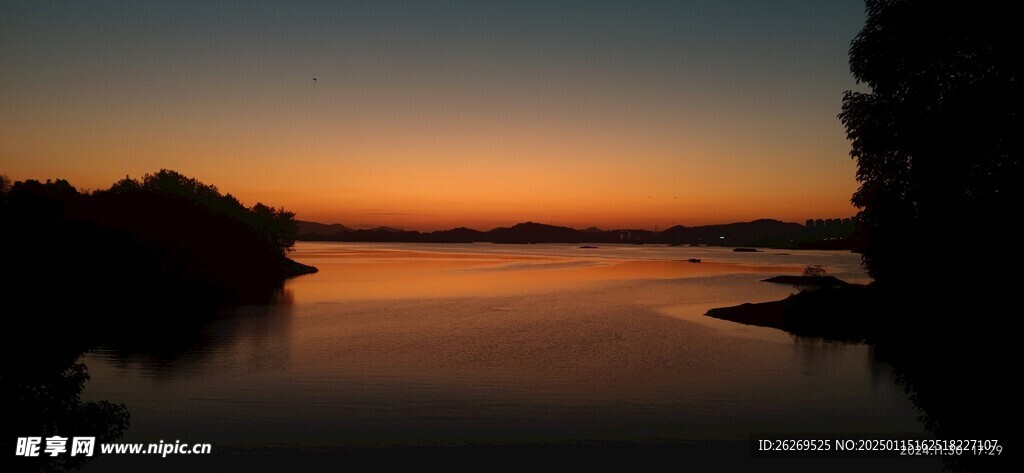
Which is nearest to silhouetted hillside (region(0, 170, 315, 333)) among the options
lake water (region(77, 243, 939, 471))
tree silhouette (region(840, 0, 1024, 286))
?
lake water (region(77, 243, 939, 471))

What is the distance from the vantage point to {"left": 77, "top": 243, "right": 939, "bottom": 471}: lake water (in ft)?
88.4

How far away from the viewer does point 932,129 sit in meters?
15.8

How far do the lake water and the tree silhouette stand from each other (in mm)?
6770

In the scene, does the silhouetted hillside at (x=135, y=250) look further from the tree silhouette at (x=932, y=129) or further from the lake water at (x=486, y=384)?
the tree silhouette at (x=932, y=129)

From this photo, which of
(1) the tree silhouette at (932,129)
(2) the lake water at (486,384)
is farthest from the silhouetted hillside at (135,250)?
(1) the tree silhouette at (932,129)

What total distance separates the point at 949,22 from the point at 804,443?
16.5 metres

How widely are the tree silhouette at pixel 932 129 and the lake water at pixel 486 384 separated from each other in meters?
6.77

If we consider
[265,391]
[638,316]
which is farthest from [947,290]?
[638,316]

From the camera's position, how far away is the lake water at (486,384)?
26.9m

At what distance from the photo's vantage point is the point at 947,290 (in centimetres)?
1344

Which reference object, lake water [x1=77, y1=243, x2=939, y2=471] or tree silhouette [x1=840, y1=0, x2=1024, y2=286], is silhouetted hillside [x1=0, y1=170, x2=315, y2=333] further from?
tree silhouette [x1=840, y1=0, x2=1024, y2=286]

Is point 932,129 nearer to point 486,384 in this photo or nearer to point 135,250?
point 486,384

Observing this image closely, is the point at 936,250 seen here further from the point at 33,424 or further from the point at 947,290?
the point at 33,424

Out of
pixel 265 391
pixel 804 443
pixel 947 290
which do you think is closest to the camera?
pixel 947 290
